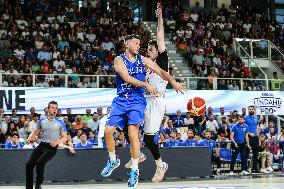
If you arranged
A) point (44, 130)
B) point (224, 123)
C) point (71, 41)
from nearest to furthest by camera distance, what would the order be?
point (44, 130)
point (224, 123)
point (71, 41)

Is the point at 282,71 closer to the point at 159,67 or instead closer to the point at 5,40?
the point at 5,40

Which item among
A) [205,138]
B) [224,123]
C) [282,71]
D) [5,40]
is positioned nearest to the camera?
[205,138]

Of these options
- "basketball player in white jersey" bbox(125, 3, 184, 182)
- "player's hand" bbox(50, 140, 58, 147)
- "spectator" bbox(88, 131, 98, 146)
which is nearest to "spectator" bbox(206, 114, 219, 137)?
"spectator" bbox(88, 131, 98, 146)

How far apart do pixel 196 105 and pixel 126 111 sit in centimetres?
1242

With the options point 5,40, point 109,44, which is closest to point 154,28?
point 109,44

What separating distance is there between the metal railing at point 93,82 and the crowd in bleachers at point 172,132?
1.20 m

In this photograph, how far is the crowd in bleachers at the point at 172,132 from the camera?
15922mm

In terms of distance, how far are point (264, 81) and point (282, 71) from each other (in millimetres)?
2937

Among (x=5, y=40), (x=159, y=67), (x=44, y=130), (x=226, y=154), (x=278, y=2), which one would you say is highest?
(x=278, y=2)

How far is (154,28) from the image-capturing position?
90.0 ft

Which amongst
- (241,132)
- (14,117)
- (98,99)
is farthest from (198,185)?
(98,99)

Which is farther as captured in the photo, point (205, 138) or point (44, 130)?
point (205, 138)

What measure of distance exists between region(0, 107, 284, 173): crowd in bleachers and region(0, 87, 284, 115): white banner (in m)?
0.43

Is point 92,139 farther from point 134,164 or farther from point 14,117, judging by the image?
point 134,164
